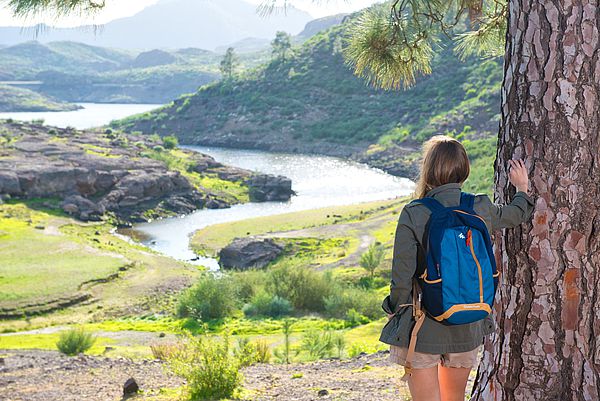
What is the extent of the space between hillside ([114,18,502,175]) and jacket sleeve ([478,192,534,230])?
59687 mm

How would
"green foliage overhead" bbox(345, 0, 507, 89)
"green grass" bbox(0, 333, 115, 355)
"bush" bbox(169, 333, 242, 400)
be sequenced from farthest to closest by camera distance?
"green grass" bbox(0, 333, 115, 355)
"bush" bbox(169, 333, 242, 400)
"green foliage overhead" bbox(345, 0, 507, 89)

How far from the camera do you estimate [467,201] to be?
3.51 meters

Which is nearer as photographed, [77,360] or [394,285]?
[394,285]

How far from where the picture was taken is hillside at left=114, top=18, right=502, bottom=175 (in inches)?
2805

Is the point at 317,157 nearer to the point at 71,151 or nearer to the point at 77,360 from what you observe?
the point at 71,151

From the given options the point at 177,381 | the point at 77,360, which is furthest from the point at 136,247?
the point at 177,381

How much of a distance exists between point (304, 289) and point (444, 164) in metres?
19.1

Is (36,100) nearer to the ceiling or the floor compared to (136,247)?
nearer to the ceiling

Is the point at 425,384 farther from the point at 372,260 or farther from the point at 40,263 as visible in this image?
the point at 40,263

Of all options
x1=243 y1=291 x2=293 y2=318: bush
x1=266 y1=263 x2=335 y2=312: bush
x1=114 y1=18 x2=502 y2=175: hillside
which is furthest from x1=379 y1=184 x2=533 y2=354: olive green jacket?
x1=114 y1=18 x2=502 y2=175: hillside

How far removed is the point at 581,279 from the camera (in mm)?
→ 3705

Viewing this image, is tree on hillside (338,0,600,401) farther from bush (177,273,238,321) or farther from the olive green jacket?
bush (177,273,238,321)

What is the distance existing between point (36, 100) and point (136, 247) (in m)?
137

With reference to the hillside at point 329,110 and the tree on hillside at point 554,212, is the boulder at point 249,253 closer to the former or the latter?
the tree on hillside at point 554,212
